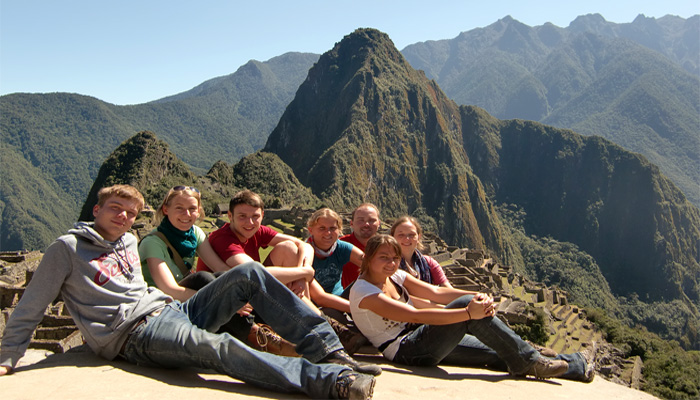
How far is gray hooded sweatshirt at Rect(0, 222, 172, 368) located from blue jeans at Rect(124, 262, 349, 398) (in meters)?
0.16

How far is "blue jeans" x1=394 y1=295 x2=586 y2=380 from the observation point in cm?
492

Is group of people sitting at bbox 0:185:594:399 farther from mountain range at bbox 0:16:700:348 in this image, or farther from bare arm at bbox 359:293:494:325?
mountain range at bbox 0:16:700:348

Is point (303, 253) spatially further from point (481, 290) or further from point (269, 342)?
point (481, 290)

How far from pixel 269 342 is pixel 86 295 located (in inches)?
61.9

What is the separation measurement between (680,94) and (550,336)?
209 m

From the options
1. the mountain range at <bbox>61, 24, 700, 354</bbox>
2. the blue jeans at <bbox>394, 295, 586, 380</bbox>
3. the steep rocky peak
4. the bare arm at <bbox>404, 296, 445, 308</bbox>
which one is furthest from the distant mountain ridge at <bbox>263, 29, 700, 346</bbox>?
the blue jeans at <bbox>394, 295, 586, 380</bbox>

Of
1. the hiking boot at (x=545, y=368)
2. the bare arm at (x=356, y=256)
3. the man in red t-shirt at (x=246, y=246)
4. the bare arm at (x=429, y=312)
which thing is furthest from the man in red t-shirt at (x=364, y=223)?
the hiking boot at (x=545, y=368)

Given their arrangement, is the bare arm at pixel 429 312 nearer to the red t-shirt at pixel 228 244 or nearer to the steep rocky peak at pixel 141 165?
the red t-shirt at pixel 228 244

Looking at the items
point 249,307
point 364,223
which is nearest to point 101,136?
point 364,223

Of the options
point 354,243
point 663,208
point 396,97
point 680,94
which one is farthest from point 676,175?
point 354,243

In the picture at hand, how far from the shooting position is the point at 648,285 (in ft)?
383

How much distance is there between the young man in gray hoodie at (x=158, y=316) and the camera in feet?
12.9

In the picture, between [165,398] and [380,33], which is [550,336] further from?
[380,33]

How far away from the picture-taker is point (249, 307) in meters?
4.96
